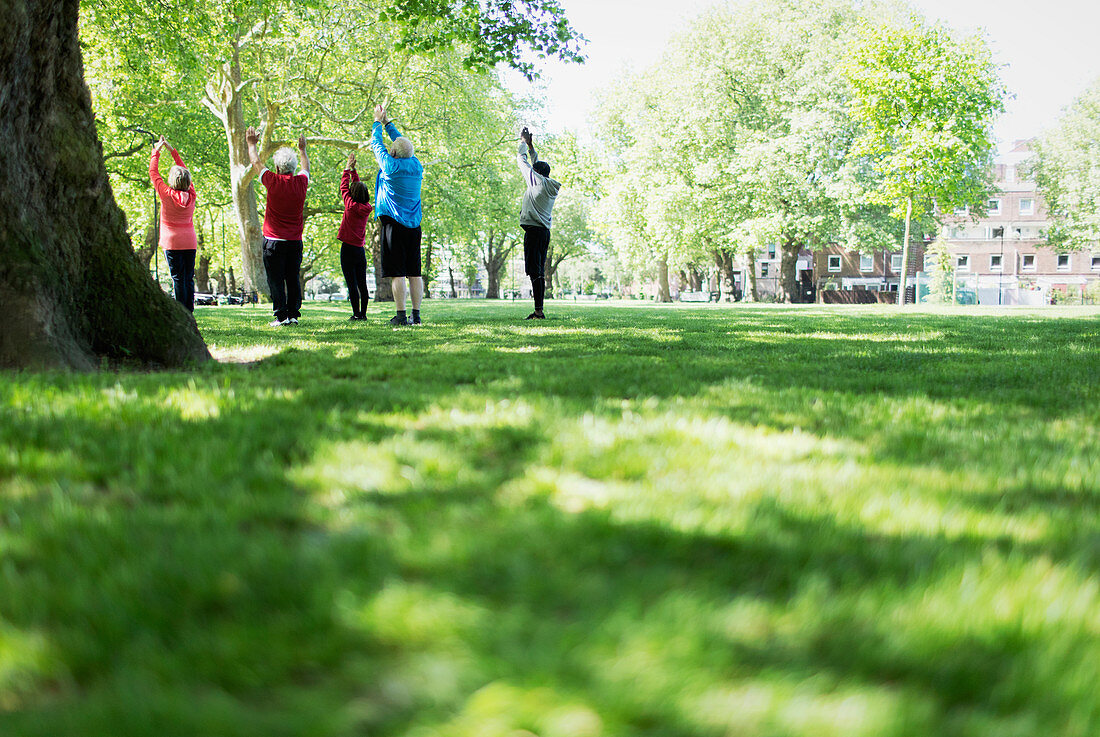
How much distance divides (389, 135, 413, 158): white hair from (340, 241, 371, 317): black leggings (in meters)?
2.60

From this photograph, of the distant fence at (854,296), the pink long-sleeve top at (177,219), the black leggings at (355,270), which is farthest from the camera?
the distant fence at (854,296)

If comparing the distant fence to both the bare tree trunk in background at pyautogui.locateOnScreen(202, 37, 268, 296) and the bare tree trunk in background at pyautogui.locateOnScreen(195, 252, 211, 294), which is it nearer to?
the bare tree trunk in background at pyautogui.locateOnScreen(202, 37, 268, 296)

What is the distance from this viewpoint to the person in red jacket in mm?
11312

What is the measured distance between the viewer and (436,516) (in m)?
1.97

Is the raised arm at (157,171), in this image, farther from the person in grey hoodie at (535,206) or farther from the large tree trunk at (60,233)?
the person in grey hoodie at (535,206)

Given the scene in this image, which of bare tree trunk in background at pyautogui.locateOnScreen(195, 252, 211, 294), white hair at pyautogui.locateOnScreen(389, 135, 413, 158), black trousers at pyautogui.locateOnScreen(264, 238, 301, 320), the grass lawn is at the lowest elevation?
the grass lawn

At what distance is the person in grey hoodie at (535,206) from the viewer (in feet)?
35.9

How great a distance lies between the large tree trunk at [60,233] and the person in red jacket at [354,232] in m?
5.56

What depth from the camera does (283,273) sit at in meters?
10.3

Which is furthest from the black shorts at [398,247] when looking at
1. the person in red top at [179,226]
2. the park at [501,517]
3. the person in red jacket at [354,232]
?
the person in red top at [179,226]

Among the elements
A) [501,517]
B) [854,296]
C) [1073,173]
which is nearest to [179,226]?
[501,517]

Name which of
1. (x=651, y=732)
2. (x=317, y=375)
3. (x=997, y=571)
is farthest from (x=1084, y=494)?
(x=317, y=375)

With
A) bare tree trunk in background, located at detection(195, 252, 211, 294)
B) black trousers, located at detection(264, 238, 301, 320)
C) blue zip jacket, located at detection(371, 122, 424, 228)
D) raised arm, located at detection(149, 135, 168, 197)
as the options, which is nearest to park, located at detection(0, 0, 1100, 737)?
raised arm, located at detection(149, 135, 168, 197)

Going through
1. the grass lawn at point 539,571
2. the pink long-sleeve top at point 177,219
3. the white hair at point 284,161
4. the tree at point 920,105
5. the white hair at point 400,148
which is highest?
the tree at point 920,105
